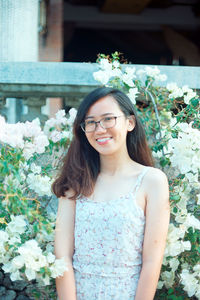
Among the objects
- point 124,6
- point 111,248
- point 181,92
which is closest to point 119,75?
point 181,92

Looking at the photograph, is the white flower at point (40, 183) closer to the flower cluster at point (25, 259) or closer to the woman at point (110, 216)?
the woman at point (110, 216)

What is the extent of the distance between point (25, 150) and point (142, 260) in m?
0.73

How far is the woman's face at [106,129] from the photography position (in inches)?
81.0

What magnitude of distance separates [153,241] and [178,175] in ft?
1.76


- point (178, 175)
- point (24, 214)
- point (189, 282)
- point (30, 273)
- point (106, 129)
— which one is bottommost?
point (189, 282)

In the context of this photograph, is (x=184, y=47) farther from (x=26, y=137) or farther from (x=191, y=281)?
(x=191, y=281)

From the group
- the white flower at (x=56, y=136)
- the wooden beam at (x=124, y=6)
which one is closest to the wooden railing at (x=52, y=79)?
the white flower at (x=56, y=136)

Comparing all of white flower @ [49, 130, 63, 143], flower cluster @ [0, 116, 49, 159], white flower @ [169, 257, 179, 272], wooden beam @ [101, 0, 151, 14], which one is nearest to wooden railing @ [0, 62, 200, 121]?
white flower @ [49, 130, 63, 143]

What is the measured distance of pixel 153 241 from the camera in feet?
6.43

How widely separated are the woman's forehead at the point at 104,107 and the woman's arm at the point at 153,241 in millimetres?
397

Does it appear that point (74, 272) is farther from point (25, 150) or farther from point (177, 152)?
point (177, 152)

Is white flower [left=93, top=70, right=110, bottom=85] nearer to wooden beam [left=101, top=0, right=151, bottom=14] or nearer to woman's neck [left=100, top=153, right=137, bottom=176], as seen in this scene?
woman's neck [left=100, top=153, right=137, bottom=176]

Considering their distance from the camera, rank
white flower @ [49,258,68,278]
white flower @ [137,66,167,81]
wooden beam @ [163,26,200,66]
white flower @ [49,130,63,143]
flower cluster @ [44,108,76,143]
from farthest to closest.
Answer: wooden beam @ [163,26,200,66] → white flower @ [137,66,167,81] → flower cluster @ [44,108,76,143] → white flower @ [49,130,63,143] → white flower @ [49,258,68,278]

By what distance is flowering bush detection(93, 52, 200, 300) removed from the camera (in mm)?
2162
